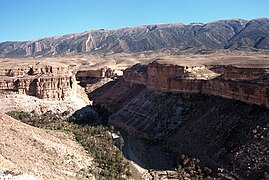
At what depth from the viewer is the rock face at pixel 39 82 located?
182ft

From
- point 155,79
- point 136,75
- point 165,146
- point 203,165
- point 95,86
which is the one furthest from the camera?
point 95,86

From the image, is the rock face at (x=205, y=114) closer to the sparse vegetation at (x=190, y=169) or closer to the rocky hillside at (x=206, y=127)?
the rocky hillside at (x=206, y=127)

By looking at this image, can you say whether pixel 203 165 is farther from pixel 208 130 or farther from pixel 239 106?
pixel 239 106

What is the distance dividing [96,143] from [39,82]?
62.2 ft

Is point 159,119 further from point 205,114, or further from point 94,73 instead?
point 94,73

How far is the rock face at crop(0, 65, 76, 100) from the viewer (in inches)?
2186

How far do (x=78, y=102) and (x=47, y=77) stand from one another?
6459mm

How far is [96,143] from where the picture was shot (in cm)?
4153

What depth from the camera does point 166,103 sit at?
182ft

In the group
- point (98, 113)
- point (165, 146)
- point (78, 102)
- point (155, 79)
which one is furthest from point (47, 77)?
point (165, 146)

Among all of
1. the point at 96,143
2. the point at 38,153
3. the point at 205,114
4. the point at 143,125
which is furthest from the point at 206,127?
the point at 38,153

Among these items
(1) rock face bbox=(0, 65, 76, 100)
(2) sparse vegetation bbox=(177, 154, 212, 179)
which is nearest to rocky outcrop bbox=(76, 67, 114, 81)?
(1) rock face bbox=(0, 65, 76, 100)

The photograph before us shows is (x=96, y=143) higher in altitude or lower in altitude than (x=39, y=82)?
lower

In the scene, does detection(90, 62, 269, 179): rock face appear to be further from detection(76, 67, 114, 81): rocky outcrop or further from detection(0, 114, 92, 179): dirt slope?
detection(76, 67, 114, 81): rocky outcrop
